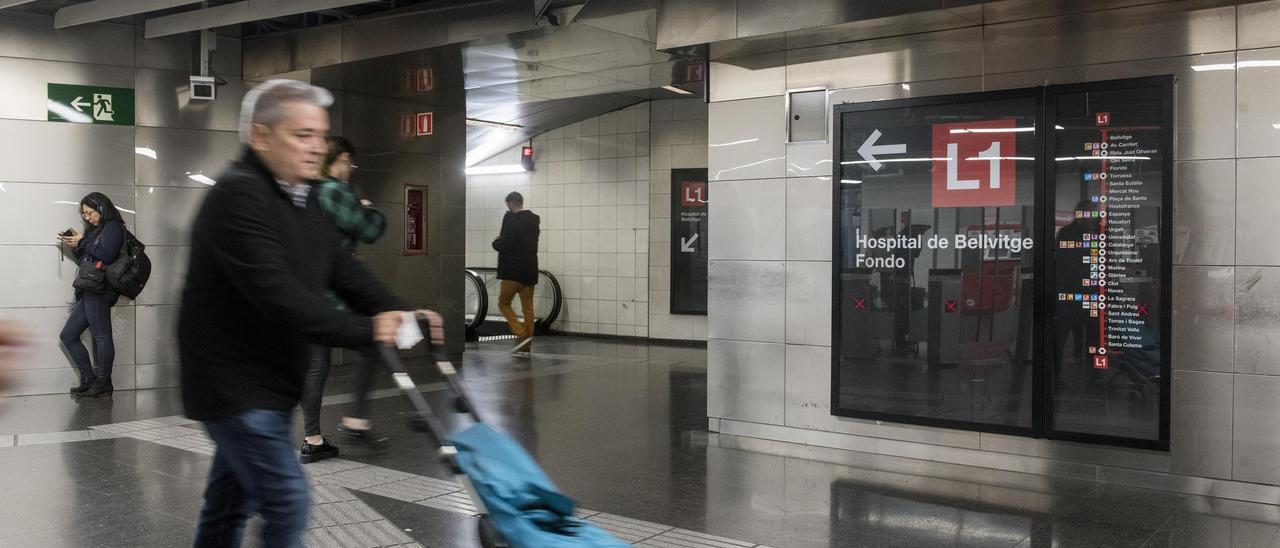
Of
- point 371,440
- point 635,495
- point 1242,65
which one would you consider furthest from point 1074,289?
point 371,440

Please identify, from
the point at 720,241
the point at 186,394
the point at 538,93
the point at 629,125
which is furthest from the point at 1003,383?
the point at 629,125

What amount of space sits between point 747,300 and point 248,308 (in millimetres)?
4782

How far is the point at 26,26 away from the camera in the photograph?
30.6 ft

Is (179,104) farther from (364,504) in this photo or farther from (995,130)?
(995,130)

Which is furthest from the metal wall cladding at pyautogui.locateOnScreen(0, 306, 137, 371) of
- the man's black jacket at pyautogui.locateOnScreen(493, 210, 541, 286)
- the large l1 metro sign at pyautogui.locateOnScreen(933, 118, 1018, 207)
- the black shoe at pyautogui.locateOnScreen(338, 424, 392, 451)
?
the large l1 metro sign at pyautogui.locateOnScreen(933, 118, 1018, 207)

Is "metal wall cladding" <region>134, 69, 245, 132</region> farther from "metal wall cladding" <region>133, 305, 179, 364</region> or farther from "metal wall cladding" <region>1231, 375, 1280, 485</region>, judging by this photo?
"metal wall cladding" <region>1231, 375, 1280, 485</region>

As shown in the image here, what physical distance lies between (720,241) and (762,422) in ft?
4.15

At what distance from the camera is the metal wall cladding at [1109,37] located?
215 inches

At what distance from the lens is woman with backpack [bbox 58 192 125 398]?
9.10 m

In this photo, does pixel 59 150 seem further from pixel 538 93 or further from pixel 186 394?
pixel 186 394

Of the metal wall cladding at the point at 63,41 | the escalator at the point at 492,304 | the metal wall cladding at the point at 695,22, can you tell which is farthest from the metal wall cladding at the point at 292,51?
the escalator at the point at 492,304

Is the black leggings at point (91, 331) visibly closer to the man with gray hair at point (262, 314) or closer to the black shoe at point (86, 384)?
the black shoe at point (86, 384)

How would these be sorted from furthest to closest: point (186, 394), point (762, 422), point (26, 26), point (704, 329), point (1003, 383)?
point (704, 329) → point (26, 26) → point (762, 422) → point (1003, 383) → point (186, 394)

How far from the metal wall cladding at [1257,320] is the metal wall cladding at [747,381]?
2.67m
